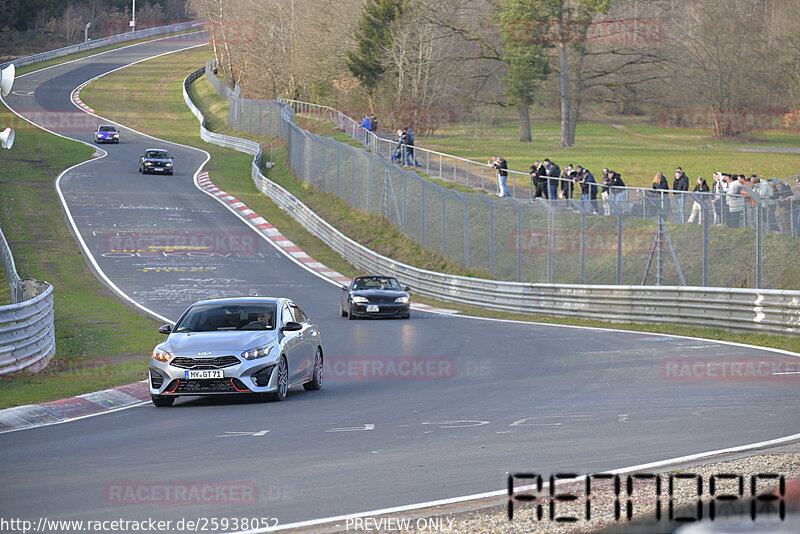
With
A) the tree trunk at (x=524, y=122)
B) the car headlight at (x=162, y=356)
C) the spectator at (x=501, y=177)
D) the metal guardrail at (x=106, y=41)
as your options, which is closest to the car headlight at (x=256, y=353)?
the car headlight at (x=162, y=356)

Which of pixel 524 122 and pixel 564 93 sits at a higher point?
pixel 564 93

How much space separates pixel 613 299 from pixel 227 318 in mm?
13914

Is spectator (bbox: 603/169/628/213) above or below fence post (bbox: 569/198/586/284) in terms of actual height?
above

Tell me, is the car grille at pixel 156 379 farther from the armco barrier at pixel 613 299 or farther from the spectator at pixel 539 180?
the spectator at pixel 539 180

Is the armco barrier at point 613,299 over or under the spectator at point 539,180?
under

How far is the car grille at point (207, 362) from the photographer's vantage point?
13.1 meters

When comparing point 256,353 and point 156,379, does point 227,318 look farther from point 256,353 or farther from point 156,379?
point 156,379

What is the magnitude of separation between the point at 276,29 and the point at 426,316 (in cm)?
5757

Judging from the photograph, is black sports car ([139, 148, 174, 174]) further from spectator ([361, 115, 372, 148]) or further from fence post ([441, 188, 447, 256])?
fence post ([441, 188, 447, 256])

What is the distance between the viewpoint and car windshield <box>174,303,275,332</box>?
14.1 meters

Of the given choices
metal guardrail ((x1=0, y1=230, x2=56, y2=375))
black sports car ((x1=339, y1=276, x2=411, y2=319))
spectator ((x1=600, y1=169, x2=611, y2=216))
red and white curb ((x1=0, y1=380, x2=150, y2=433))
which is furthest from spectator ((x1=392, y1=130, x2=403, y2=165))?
red and white curb ((x1=0, y1=380, x2=150, y2=433))

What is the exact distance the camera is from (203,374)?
13.1m

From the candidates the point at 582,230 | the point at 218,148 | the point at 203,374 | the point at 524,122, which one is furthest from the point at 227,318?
the point at 218,148

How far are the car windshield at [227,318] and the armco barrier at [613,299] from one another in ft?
35.0
